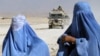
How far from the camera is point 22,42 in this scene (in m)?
6.27

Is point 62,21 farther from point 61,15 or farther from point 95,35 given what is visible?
point 95,35

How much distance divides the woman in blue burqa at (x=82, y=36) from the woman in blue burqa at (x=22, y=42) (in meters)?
0.45

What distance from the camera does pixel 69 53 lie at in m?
5.84

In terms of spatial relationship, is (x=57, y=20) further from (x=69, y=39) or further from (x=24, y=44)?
(x=69, y=39)

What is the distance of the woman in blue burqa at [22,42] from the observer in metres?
6.21

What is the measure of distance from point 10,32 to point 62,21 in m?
14.1

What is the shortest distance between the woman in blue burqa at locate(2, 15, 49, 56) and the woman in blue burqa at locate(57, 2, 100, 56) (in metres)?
0.45

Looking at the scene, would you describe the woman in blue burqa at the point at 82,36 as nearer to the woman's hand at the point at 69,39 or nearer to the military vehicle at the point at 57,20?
the woman's hand at the point at 69,39

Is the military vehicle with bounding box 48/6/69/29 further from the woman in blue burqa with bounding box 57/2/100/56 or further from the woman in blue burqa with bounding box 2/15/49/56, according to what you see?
the woman in blue burqa with bounding box 57/2/100/56

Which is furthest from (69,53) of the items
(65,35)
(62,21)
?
(62,21)

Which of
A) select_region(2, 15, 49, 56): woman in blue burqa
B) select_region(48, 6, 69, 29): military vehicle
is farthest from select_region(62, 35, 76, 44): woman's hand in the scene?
select_region(48, 6, 69, 29): military vehicle

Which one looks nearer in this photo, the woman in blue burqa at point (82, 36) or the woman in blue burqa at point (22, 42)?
the woman in blue burqa at point (82, 36)

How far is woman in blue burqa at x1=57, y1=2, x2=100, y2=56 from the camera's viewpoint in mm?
5613

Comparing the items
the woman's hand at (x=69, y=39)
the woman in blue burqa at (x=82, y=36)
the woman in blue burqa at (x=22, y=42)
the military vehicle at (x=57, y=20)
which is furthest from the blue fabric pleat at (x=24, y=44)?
the military vehicle at (x=57, y=20)
